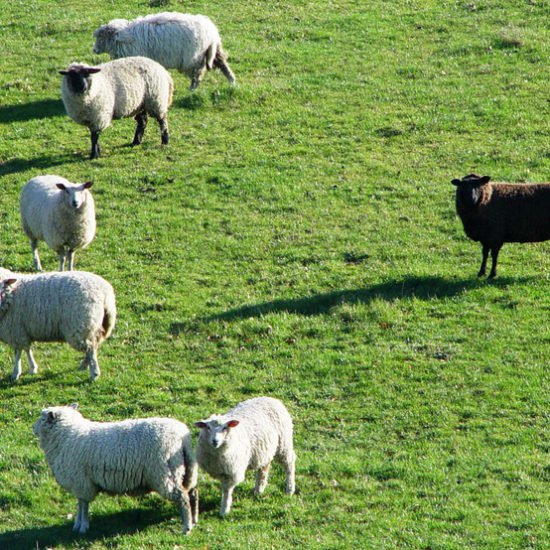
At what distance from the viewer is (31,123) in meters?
24.6

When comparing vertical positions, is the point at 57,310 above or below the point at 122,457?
above

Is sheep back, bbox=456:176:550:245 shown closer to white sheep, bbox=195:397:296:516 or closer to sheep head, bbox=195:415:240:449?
white sheep, bbox=195:397:296:516

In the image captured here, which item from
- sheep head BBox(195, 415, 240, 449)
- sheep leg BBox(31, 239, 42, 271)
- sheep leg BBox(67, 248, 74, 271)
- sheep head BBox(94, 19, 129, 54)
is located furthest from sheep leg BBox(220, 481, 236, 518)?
sheep head BBox(94, 19, 129, 54)

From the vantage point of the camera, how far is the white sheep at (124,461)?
40.2 ft

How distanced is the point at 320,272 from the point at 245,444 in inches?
266

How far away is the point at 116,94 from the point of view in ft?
74.6

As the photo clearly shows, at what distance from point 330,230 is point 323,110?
5.56 m

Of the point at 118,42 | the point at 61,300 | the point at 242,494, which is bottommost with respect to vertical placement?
the point at 242,494

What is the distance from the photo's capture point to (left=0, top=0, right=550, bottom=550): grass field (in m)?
13.2

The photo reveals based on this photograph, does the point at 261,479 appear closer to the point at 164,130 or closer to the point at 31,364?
the point at 31,364

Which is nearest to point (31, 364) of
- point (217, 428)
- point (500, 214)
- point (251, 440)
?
point (251, 440)

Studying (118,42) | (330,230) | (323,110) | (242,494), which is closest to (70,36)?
(118,42)

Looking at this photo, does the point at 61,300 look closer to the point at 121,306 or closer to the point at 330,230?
the point at 121,306

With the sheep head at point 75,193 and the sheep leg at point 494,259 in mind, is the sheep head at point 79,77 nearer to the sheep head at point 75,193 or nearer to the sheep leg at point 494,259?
the sheep head at point 75,193
